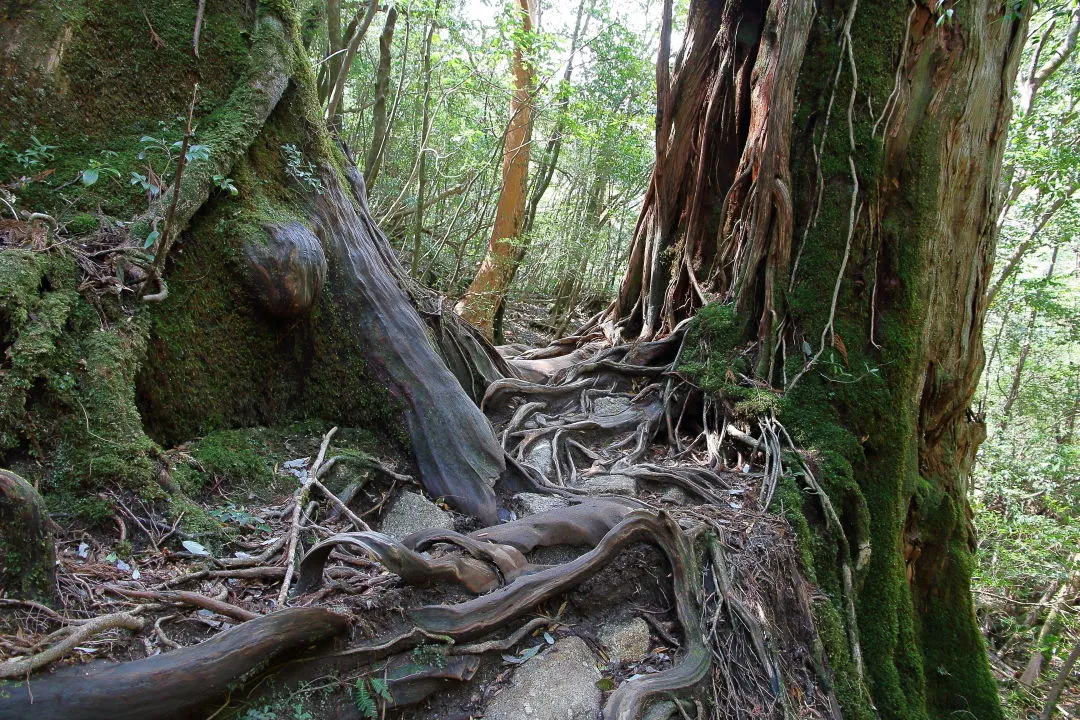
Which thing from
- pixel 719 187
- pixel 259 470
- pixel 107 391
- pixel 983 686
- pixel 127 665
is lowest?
pixel 983 686

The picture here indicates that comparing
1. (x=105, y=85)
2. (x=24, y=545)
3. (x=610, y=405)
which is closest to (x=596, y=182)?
(x=610, y=405)

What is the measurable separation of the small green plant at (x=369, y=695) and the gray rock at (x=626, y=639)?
3.34 feet

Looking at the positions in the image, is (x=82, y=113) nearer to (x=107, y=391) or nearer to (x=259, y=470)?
(x=107, y=391)

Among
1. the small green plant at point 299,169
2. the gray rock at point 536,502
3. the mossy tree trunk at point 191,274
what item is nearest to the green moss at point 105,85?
the mossy tree trunk at point 191,274

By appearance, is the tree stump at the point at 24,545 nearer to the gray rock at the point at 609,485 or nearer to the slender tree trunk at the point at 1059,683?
the gray rock at the point at 609,485

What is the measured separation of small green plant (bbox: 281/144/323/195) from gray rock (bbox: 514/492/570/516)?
79.4 inches

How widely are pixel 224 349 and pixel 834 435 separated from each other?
370 cm

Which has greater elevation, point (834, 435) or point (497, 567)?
point (834, 435)

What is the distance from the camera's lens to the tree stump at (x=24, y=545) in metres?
1.68

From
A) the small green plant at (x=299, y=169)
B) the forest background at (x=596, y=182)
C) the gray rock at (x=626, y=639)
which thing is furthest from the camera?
the forest background at (x=596, y=182)

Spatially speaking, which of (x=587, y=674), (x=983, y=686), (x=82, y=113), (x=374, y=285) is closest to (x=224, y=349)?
(x=374, y=285)

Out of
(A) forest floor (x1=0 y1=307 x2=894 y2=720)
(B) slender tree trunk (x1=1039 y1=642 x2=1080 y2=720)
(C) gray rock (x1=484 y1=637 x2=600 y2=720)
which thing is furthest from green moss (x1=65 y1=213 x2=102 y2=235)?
(B) slender tree trunk (x1=1039 y1=642 x2=1080 y2=720)

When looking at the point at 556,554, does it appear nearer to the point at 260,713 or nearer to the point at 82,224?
the point at 260,713

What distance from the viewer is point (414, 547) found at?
95.4 inches
